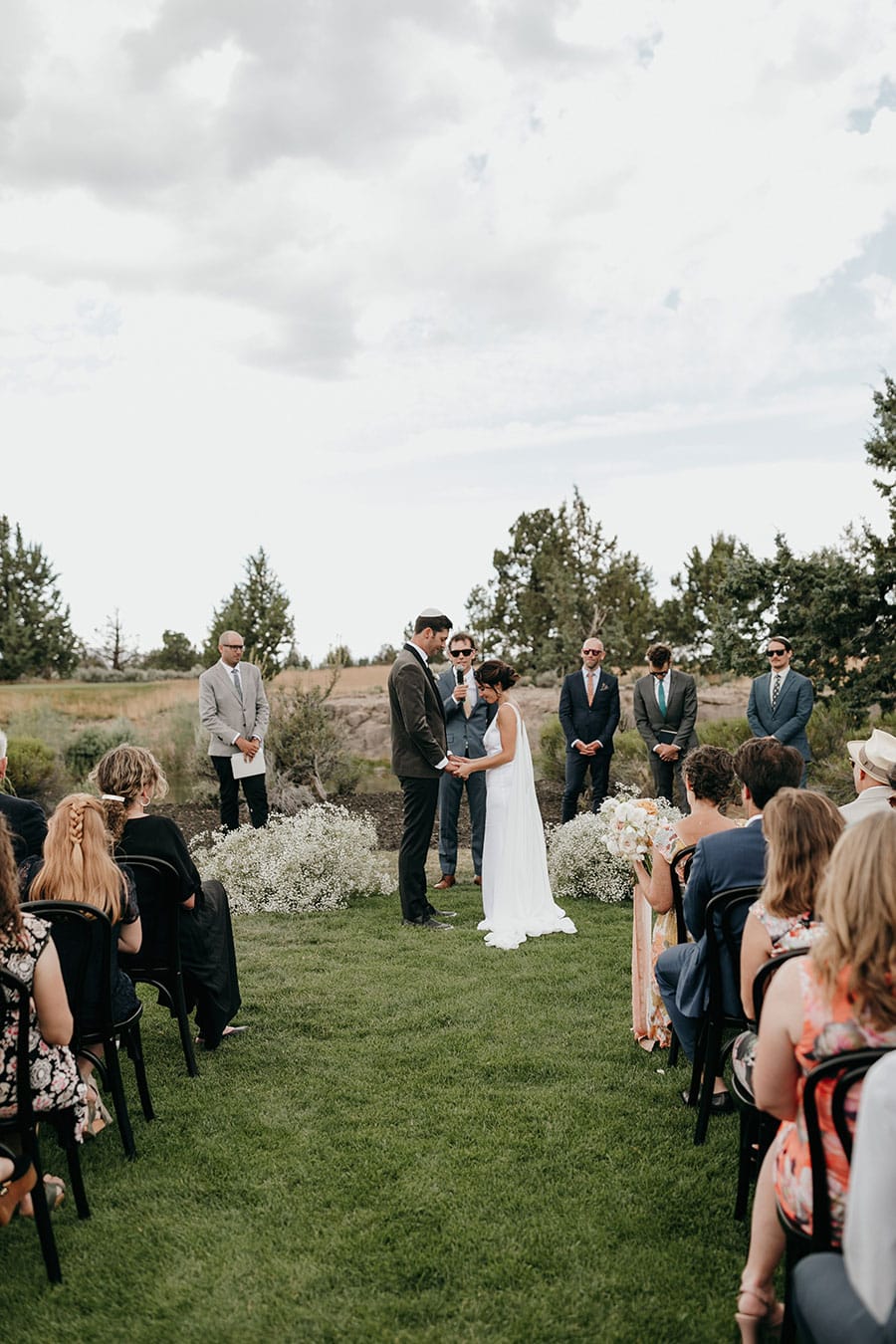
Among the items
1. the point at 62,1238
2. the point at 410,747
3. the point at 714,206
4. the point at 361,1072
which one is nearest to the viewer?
the point at 62,1238

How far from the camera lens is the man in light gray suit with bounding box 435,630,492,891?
8.53m

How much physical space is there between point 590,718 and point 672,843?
5965 millimetres

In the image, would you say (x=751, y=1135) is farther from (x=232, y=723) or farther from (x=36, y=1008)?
(x=232, y=723)

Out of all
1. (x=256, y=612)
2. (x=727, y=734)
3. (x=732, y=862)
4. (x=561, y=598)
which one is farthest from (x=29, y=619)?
(x=732, y=862)

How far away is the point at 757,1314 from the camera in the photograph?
2422 millimetres

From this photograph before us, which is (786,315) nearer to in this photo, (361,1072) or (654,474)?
(654,474)

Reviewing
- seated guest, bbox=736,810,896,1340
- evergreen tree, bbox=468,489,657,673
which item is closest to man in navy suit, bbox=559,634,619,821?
seated guest, bbox=736,810,896,1340

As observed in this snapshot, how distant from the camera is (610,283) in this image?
13.4 m

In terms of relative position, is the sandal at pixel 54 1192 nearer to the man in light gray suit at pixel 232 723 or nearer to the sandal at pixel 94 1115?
the sandal at pixel 94 1115

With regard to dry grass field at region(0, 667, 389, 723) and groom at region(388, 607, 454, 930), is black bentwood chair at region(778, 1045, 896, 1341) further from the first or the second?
dry grass field at region(0, 667, 389, 723)

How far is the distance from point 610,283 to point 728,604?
16.8 feet

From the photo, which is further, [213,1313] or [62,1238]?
[62,1238]

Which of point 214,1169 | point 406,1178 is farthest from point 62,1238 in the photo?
point 406,1178

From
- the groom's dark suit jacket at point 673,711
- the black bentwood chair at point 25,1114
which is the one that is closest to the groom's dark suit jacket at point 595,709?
the groom's dark suit jacket at point 673,711
